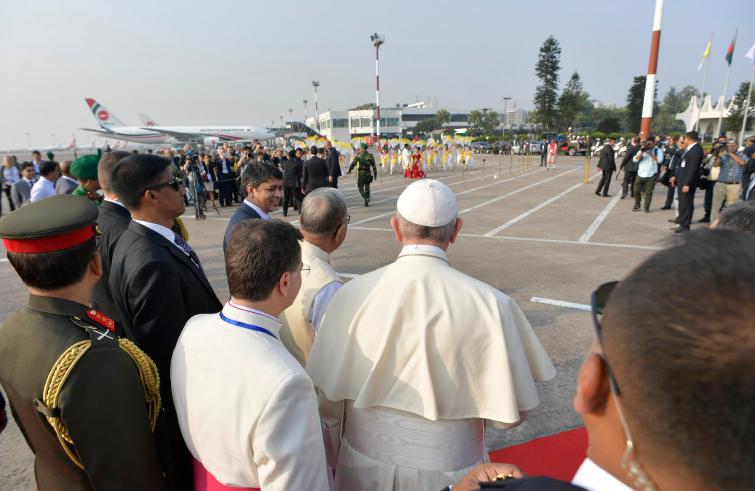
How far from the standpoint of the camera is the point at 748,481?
615 mm

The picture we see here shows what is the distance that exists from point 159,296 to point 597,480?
6.50 ft

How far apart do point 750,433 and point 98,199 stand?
235 inches

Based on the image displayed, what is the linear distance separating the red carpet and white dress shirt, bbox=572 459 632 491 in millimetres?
1995

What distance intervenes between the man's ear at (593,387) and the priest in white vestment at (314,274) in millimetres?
1576

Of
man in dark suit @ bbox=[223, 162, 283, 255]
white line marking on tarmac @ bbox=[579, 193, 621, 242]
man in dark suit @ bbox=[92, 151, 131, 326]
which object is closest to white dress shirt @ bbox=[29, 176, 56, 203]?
man in dark suit @ bbox=[92, 151, 131, 326]

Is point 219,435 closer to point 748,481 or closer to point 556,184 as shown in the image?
point 748,481

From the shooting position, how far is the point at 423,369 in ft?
5.10

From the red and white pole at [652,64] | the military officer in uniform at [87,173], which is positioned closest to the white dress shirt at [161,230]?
the military officer in uniform at [87,173]

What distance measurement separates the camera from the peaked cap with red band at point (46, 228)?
4.76 ft

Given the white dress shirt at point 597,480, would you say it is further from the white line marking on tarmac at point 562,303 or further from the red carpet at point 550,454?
the white line marking on tarmac at point 562,303

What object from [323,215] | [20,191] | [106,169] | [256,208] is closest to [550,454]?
[323,215]

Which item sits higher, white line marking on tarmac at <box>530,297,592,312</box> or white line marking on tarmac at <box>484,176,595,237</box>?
white line marking on tarmac at <box>484,176,595,237</box>

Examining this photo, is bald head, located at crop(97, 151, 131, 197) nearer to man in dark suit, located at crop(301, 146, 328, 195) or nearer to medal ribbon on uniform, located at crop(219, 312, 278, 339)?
medal ribbon on uniform, located at crop(219, 312, 278, 339)

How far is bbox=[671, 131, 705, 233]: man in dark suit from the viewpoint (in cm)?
855
